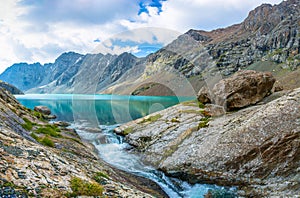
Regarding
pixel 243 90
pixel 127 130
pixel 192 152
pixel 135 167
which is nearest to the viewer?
pixel 192 152

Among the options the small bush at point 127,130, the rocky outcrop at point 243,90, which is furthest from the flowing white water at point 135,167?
the rocky outcrop at point 243,90

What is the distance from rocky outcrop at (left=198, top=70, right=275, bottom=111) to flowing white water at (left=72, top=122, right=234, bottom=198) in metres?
15.5

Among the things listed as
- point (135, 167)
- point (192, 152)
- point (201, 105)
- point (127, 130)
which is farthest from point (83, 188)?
point (201, 105)

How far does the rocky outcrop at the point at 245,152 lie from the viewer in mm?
16719

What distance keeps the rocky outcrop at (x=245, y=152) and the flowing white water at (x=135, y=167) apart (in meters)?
0.94

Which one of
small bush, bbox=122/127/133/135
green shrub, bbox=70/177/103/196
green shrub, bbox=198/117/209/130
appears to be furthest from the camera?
small bush, bbox=122/127/133/135

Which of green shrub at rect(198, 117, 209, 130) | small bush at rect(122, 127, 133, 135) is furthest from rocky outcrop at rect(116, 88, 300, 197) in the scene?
small bush at rect(122, 127, 133, 135)

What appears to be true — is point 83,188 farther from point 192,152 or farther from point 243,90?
point 243,90

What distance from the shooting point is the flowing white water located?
17906 mm

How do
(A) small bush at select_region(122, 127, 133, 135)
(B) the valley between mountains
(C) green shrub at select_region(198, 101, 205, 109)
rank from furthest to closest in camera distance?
(A) small bush at select_region(122, 127, 133, 135) < (C) green shrub at select_region(198, 101, 205, 109) < (B) the valley between mountains

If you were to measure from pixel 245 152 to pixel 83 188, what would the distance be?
1653 cm

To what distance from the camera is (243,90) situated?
29.9m

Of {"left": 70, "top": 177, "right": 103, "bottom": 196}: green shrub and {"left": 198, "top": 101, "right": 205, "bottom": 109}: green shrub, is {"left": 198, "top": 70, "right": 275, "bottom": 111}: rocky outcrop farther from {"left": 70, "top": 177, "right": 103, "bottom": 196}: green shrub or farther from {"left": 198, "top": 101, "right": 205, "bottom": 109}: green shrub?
{"left": 70, "top": 177, "right": 103, "bottom": 196}: green shrub

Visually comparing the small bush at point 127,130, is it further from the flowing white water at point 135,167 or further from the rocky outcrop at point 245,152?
the rocky outcrop at point 245,152
